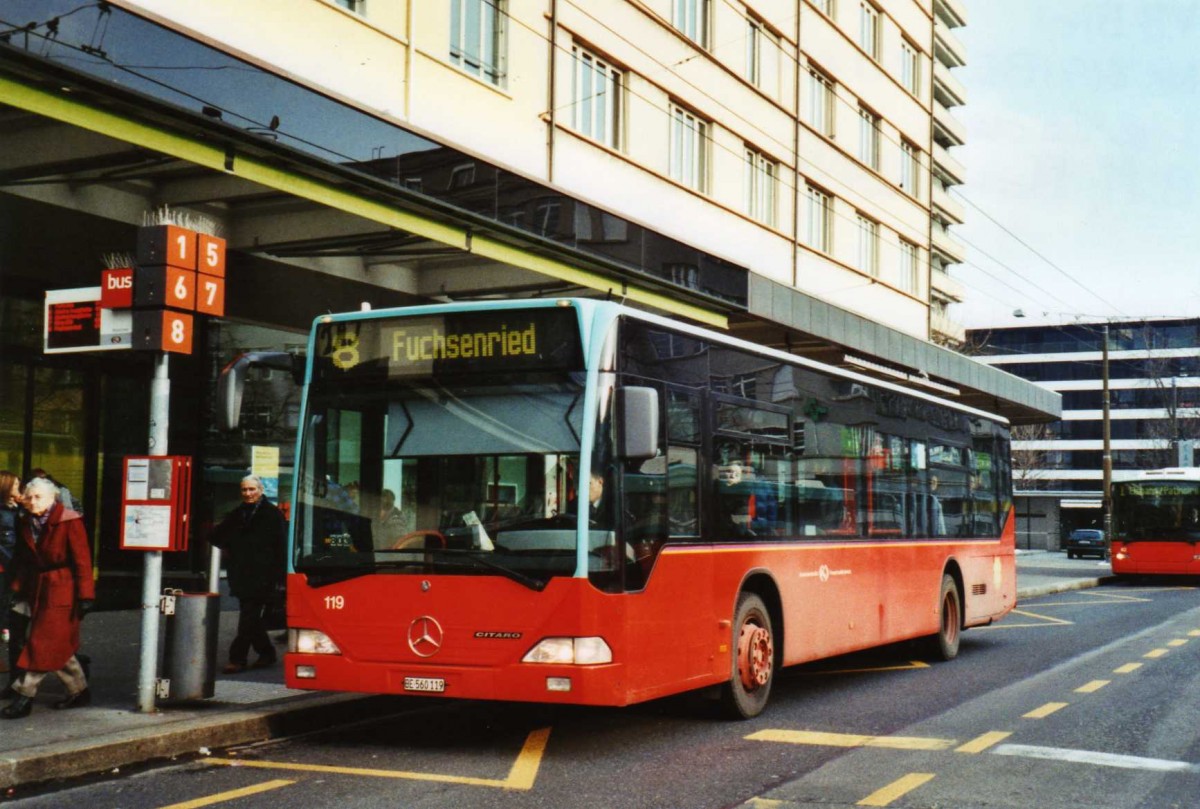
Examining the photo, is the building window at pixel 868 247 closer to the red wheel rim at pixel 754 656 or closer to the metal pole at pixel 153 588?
the red wheel rim at pixel 754 656

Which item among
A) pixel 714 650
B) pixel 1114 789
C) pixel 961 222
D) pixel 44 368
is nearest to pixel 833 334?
pixel 44 368

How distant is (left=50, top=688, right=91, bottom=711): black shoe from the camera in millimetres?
9445

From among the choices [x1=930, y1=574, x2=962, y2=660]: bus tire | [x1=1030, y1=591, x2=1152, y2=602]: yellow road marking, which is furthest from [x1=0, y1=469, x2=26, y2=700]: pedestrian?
[x1=1030, y1=591, x2=1152, y2=602]: yellow road marking

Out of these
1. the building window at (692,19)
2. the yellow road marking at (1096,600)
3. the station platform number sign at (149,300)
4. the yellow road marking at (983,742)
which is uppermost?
the building window at (692,19)

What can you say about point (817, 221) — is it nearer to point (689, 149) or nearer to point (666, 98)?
point (689, 149)

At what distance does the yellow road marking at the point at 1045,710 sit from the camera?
10.1 m

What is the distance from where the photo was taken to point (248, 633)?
12.0 m

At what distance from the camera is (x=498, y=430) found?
845 centimetres

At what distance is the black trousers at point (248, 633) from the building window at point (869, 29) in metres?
24.2

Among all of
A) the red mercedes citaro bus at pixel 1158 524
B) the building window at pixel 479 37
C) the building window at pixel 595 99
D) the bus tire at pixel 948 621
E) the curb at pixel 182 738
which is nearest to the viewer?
the curb at pixel 182 738

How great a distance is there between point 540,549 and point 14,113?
16.7ft

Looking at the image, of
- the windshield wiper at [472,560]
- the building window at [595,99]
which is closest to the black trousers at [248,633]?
the windshield wiper at [472,560]

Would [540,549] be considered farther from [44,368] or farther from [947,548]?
[44,368]

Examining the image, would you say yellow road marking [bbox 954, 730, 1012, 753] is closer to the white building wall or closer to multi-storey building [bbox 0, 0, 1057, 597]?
multi-storey building [bbox 0, 0, 1057, 597]
